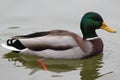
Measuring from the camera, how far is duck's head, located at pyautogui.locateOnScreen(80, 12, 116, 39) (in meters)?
10.4

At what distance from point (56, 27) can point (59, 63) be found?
186 cm

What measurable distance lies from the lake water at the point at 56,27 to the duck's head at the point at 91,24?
49 centimetres

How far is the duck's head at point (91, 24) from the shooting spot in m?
10.4

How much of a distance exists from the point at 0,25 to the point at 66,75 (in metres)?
2.96

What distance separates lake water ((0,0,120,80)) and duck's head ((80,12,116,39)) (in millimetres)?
494

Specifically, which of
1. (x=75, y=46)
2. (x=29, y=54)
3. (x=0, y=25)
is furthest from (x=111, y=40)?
(x=0, y=25)

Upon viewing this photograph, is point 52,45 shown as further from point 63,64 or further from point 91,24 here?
point 91,24

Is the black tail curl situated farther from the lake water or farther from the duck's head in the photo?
the duck's head

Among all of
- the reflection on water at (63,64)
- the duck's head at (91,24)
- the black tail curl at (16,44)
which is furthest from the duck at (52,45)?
the duck's head at (91,24)

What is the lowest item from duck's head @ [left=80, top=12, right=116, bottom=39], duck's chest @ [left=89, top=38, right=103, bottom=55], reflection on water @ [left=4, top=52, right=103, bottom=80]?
reflection on water @ [left=4, top=52, right=103, bottom=80]

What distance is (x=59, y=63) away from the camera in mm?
9977

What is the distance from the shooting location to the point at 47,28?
11.6 meters

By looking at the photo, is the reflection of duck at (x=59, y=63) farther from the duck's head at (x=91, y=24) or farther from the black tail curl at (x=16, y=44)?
the duck's head at (x=91, y=24)

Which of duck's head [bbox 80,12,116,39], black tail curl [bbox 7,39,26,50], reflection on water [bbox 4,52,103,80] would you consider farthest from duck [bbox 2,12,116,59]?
duck's head [bbox 80,12,116,39]
